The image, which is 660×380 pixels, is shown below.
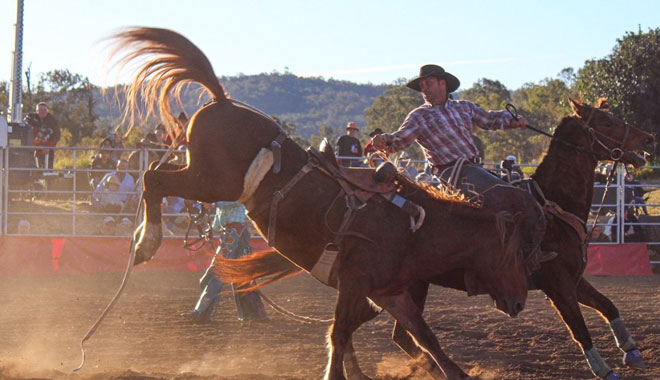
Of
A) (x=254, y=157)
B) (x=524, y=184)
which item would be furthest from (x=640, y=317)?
(x=254, y=157)

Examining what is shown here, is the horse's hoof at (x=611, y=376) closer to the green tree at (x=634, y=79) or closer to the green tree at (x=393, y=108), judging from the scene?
the green tree at (x=634, y=79)

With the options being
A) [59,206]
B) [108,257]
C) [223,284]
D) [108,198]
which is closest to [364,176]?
[223,284]

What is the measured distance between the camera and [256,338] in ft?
25.7

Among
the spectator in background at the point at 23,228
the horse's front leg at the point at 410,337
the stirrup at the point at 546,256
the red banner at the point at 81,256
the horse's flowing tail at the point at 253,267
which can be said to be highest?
the stirrup at the point at 546,256

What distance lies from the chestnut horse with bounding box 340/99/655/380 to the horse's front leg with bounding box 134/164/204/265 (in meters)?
1.75

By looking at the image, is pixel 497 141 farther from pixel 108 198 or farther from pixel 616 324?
pixel 616 324

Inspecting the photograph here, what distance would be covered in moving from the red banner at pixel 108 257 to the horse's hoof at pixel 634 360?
22.0ft

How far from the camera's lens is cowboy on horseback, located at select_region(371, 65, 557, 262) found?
19.7 feet

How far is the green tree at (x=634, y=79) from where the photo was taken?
2330cm

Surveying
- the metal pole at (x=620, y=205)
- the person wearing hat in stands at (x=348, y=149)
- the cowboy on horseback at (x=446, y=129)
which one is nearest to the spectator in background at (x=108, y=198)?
the person wearing hat in stands at (x=348, y=149)

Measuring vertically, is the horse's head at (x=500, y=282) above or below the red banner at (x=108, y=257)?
above

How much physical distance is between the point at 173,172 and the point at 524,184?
2.70 metres

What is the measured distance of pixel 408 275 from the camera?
5.14m

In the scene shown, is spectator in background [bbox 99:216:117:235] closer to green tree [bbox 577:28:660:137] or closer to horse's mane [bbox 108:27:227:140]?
horse's mane [bbox 108:27:227:140]
